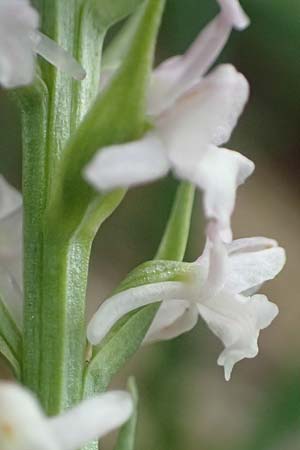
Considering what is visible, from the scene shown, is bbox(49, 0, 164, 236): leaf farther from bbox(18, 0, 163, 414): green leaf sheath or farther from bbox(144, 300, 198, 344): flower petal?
bbox(144, 300, 198, 344): flower petal

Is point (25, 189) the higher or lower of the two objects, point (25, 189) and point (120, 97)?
the lower

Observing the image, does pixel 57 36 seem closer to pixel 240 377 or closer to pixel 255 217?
pixel 240 377

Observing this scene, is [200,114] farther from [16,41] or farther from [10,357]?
[10,357]

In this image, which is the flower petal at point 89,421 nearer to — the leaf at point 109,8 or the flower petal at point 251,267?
the flower petal at point 251,267

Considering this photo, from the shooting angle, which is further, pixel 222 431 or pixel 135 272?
pixel 222 431


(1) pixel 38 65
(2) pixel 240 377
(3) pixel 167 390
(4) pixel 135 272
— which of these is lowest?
(2) pixel 240 377

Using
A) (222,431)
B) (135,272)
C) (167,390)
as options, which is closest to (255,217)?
(222,431)

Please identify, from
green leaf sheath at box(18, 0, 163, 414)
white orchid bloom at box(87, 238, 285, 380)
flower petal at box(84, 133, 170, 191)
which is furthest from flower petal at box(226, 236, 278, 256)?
flower petal at box(84, 133, 170, 191)

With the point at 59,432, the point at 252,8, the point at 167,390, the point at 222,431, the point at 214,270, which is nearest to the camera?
the point at 59,432

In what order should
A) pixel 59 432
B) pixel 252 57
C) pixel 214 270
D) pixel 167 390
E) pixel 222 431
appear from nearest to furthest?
1. pixel 59 432
2. pixel 214 270
3. pixel 167 390
4. pixel 222 431
5. pixel 252 57
